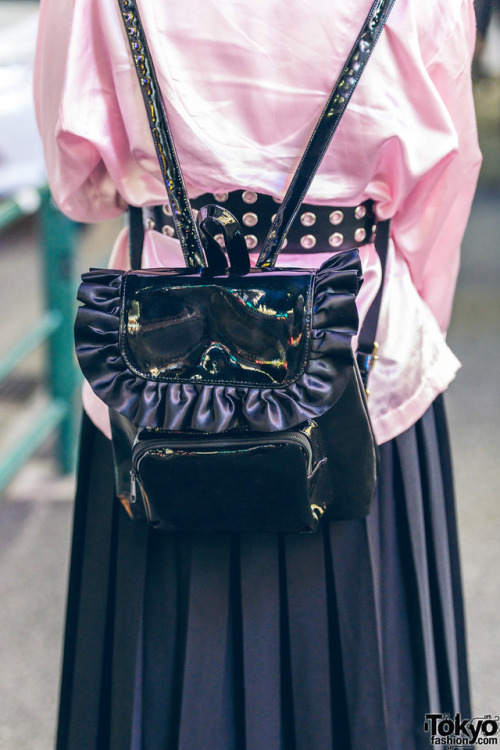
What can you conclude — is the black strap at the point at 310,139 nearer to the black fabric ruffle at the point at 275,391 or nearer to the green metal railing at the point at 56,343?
the black fabric ruffle at the point at 275,391

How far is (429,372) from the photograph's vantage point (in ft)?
2.93

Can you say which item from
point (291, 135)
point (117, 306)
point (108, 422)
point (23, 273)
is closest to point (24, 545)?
point (108, 422)

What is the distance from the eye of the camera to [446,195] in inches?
34.4

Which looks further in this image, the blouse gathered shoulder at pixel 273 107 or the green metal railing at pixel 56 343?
the green metal railing at pixel 56 343

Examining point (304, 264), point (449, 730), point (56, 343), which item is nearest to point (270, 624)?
point (449, 730)

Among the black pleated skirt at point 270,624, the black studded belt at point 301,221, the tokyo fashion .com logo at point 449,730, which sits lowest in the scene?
the tokyo fashion .com logo at point 449,730

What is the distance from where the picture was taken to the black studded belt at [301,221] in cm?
82

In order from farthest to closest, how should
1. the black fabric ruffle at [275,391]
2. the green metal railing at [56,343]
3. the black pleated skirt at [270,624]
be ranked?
the green metal railing at [56,343]
the black pleated skirt at [270,624]
the black fabric ruffle at [275,391]

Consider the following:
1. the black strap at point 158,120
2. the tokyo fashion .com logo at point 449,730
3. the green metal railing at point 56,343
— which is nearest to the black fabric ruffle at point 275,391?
the black strap at point 158,120

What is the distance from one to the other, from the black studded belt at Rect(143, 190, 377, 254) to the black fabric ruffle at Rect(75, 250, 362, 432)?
73 millimetres

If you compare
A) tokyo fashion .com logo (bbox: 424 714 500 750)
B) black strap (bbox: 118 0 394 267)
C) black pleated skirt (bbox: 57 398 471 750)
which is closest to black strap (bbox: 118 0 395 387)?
black strap (bbox: 118 0 394 267)

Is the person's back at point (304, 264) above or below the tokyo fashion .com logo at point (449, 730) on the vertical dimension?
above

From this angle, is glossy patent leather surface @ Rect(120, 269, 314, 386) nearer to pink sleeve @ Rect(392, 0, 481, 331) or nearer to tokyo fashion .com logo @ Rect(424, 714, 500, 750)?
pink sleeve @ Rect(392, 0, 481, 331)

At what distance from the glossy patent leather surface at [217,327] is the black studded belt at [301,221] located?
0.32 ft
